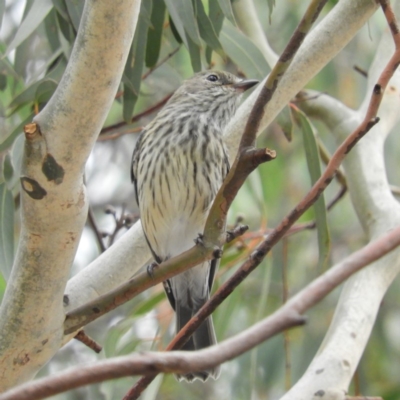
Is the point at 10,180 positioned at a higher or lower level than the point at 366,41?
lower

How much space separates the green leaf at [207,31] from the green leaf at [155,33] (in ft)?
0.82

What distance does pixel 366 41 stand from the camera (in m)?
5.42

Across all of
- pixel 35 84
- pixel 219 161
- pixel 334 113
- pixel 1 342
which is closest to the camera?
pixel 1 342

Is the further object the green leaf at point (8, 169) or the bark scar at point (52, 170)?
the green leaf at point (8, 169)

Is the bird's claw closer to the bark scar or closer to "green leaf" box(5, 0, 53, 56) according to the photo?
the bark scar

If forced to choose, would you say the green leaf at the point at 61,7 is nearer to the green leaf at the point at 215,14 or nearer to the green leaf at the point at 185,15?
the green leaf at the point at 185,15

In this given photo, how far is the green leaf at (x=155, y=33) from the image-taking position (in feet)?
10.0

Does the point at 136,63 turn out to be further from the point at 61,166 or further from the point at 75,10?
the point at 61,166

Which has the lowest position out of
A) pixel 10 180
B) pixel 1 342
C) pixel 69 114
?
pixel 1 342

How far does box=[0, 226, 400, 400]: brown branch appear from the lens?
940 mm

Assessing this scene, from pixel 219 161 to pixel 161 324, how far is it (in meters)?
1.19

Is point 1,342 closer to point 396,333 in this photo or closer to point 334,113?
point 334,113

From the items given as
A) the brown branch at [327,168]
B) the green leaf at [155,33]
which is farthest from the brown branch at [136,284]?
the green leaf at [155,33]

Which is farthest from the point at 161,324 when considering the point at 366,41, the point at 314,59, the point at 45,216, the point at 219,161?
the point at 366,41
